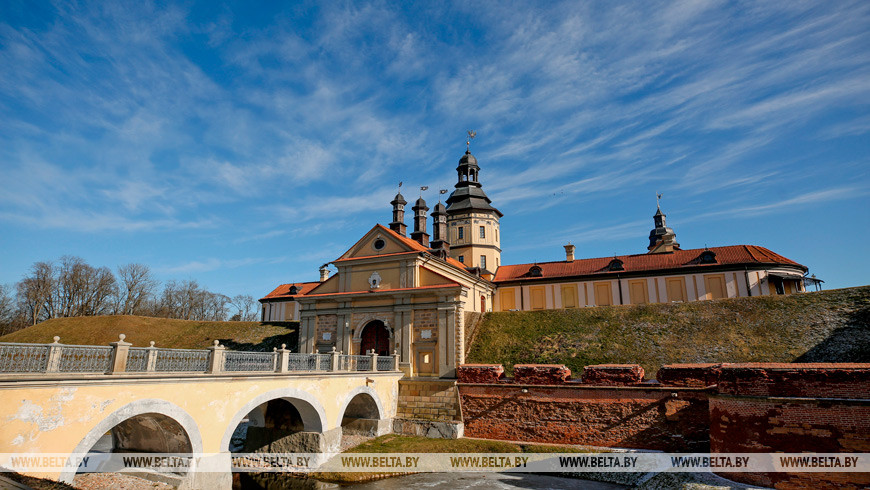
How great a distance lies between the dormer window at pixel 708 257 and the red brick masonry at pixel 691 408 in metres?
19.8

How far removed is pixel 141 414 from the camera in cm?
1083

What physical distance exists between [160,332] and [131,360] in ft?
102

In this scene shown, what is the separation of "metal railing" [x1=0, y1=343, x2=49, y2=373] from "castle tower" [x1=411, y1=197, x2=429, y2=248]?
23340 mm

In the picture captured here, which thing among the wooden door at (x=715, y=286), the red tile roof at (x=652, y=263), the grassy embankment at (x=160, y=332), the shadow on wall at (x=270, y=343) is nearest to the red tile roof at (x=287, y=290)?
the grassy embankment at (x=160, y=332)

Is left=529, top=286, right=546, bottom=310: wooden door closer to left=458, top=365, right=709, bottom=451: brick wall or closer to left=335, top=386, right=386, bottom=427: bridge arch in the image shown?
left=458, top=365, right=709, bottom=451: brick wall

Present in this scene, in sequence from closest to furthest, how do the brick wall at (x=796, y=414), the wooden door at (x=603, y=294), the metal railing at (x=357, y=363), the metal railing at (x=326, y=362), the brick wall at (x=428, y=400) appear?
the brick wall at (x=796, y=414)
the metal railing at (x=326, y=362)
the metal railing at (x=357, y=363)
the brick wall at (x=428, y=400)
the wooden door at (x=603, y=294)

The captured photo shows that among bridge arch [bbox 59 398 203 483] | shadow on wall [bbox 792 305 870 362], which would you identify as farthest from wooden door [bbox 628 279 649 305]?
bridge arch [bbox 59 398 203 483]

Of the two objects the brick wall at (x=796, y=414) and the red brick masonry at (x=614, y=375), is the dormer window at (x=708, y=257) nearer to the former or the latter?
the red brick masonry at (x=614, y=375)

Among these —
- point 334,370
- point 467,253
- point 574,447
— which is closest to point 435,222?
point 467,253

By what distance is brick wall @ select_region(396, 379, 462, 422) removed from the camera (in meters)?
20.3

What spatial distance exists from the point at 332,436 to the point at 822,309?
900 inches

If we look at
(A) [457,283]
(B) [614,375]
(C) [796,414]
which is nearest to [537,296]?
(A) [457,283]

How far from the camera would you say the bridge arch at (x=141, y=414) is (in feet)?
30.4

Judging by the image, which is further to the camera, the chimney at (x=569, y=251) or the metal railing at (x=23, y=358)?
the chimney at (x=569, y=251)
